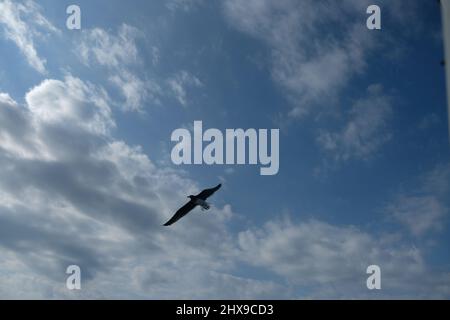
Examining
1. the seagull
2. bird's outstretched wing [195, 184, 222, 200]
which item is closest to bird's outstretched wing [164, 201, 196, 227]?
the seagull

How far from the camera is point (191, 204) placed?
41844 millimetres

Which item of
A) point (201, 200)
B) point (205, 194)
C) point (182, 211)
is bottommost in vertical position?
point (182, 211)

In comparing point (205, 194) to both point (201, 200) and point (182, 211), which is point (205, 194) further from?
point (182, 211)

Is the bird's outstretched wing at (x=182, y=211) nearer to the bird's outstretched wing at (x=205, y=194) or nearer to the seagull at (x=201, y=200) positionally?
the seagull at (x=201, y=200)

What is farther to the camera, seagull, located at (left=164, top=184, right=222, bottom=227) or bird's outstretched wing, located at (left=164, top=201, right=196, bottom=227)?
bird's outstretched wing, located at (left=164, top=201, right=196, bottom=227)

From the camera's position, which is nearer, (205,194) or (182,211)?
(205,194)

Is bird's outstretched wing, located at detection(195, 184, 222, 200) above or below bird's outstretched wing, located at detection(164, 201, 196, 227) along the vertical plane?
above

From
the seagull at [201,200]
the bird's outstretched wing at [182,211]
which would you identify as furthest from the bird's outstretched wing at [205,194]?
the bird's outstretched wing at [182,211]

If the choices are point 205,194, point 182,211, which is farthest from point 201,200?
point 182,211

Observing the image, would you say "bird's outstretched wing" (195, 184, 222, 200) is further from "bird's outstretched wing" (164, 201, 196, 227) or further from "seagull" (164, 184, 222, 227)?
"bird's outstretched wing" (164, 201, 196, 227)
